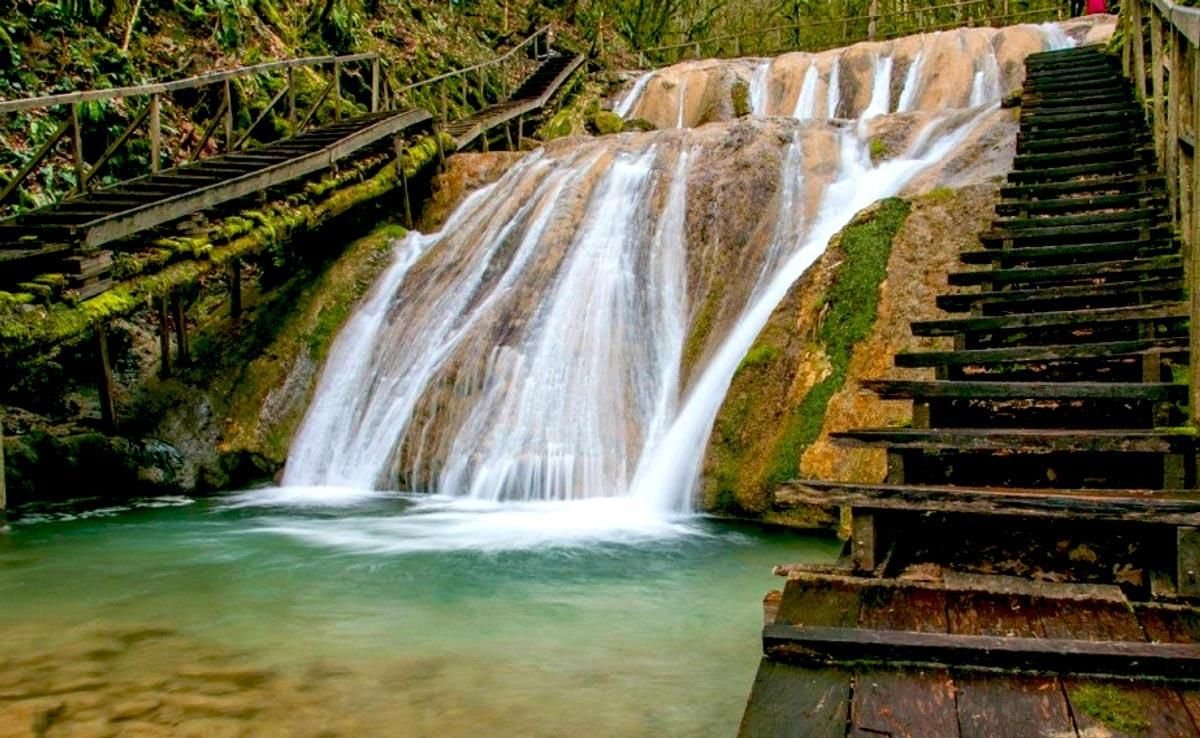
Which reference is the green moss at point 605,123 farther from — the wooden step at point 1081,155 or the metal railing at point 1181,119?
the wooden step at point 1081,155

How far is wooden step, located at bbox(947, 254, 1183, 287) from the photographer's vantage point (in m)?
5.83

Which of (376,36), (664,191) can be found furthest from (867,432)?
(376,36)

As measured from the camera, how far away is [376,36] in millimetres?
18906

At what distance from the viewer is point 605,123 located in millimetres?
18594

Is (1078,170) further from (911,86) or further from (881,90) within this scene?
(881,90)

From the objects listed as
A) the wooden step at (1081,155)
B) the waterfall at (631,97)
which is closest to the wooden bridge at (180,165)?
the waterfall at (631,97)

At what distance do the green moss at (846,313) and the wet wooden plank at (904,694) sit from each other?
13.9ft

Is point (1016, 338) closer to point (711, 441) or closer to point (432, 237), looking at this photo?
point (711, 441)

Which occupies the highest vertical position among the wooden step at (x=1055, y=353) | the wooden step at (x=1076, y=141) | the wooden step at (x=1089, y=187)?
the wooden step at (x=1076, y=141)

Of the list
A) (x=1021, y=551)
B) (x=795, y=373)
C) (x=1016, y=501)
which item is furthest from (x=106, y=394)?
(x=1016, y=501)

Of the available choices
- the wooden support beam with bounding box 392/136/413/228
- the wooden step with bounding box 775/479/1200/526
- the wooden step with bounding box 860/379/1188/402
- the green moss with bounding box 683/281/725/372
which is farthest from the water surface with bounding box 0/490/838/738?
the wooden support beam with bounding box 392/136/413/228

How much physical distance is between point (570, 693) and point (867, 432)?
1.75m

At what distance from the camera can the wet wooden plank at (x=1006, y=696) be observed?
7.48 feet

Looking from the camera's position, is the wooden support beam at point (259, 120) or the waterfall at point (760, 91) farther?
the waterfall at point (760, 91)
